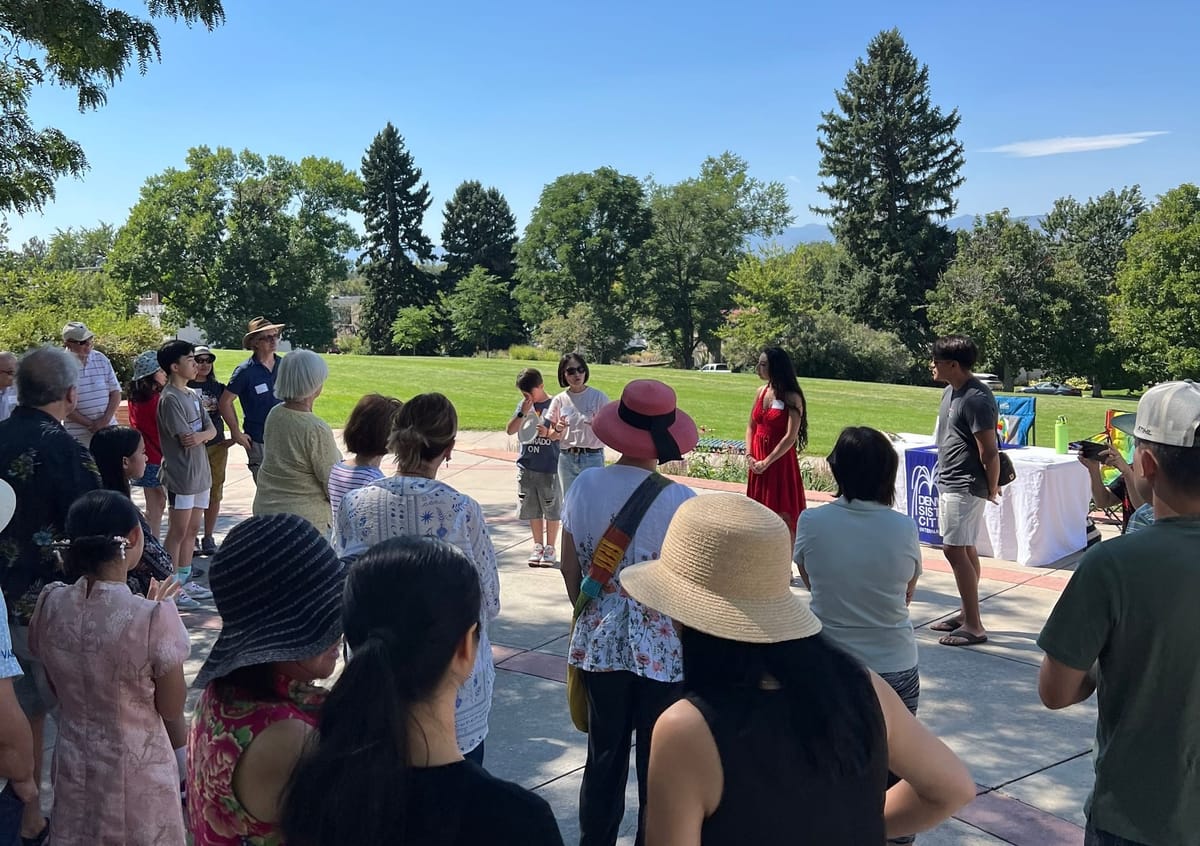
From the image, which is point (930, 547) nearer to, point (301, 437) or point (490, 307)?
point (301, 437)

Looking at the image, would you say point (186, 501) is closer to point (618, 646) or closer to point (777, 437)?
point (777, 437)

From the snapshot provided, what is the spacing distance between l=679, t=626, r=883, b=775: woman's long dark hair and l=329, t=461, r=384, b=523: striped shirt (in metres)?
2.54

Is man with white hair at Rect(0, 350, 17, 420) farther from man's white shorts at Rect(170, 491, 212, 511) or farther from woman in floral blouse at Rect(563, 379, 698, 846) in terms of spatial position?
woman in floral blouse at Rect(563, 379, 698, 846)

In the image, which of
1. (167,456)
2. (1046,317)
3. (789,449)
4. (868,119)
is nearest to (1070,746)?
(789,449)

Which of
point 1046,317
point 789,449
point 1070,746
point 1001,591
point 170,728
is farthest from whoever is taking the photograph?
point 1046,317

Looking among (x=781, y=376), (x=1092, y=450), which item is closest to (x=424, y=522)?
(x=1092, y=450)

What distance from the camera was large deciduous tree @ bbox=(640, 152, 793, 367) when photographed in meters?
67.1

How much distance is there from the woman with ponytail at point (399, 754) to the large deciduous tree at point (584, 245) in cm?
6603

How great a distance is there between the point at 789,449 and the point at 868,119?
55.8m

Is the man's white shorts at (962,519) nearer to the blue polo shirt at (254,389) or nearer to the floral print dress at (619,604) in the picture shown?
the floral print dress at (619,604)

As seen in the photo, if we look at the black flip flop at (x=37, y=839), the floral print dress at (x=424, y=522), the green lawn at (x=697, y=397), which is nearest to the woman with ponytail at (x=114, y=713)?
the floral print dress at (x=424, y=522)

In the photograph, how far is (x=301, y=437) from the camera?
492 cm

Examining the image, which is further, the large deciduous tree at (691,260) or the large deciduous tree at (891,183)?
the large deciduous tree at (691,260)

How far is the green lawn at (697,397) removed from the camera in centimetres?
2061
